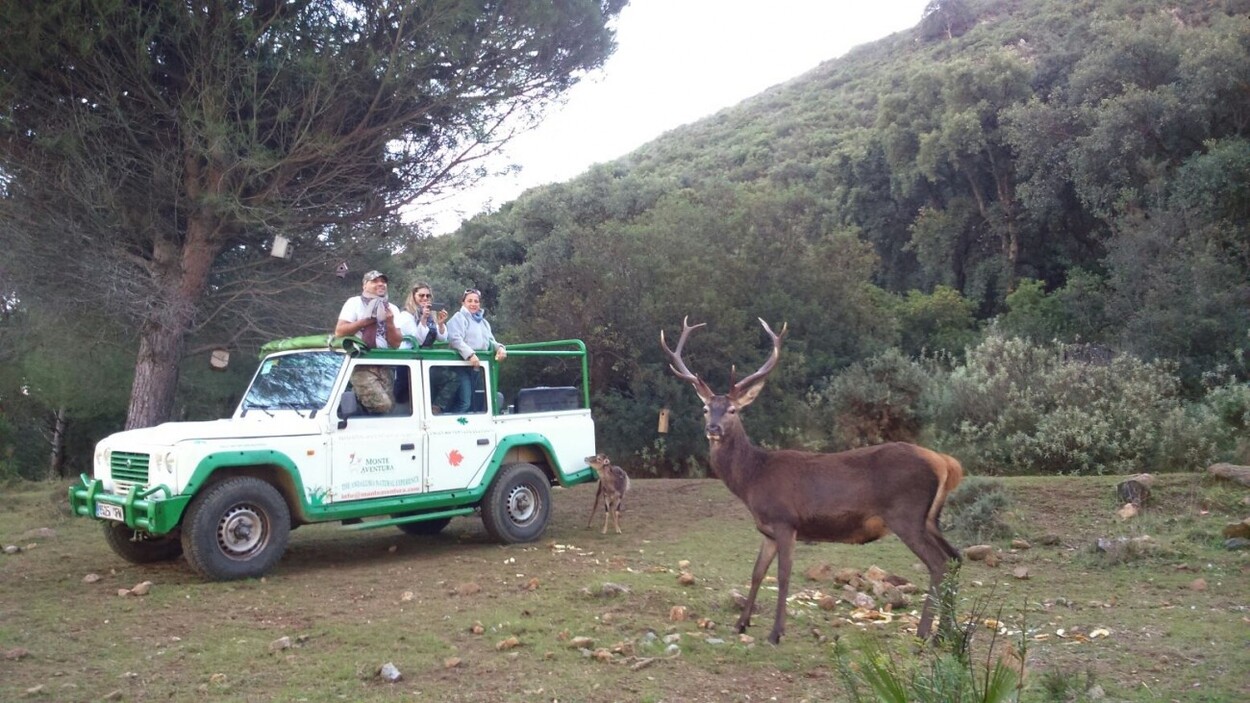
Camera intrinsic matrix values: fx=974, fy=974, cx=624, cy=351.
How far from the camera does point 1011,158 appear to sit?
28656mm

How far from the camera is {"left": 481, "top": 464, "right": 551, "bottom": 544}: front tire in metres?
9.73

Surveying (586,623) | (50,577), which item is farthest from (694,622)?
(50,577)

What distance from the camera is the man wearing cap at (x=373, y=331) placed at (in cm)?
880

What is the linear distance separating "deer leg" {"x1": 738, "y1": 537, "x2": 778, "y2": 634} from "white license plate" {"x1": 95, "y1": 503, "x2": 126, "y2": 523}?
484 cm

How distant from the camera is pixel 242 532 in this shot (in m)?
7.95

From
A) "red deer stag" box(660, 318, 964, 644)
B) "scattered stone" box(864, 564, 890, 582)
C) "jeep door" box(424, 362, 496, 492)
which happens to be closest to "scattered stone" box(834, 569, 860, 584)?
"scattered stone" box(864, 564, 890, 582)

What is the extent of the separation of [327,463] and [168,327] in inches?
194

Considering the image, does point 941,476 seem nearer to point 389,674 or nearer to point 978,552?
point 978,552

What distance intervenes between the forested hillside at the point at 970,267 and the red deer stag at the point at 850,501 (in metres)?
7.36

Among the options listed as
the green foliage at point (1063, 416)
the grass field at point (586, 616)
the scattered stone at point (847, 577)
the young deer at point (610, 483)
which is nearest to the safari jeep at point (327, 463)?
the young deer at point (610, 483)

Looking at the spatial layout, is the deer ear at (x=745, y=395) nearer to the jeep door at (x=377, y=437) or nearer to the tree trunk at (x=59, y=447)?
the jeep door at (x=377, y=437)

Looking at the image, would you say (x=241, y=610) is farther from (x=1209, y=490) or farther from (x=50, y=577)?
(x=1209, y=490)

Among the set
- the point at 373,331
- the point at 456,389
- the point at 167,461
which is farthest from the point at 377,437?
the point at 167,461

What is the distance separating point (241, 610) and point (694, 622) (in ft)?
10.6
